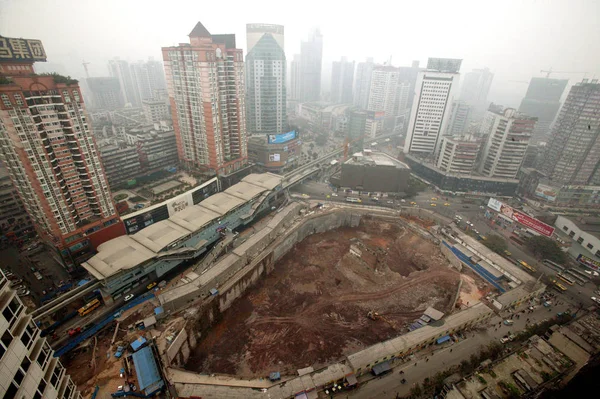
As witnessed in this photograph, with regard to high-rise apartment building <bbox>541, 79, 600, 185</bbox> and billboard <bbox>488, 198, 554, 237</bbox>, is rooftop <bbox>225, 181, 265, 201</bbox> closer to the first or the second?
billboard <bbox>488, 198, 554, 237</bbox>

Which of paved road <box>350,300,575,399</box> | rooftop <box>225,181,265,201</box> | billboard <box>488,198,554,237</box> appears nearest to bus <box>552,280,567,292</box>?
paved road <box>350,300,575,399</box>

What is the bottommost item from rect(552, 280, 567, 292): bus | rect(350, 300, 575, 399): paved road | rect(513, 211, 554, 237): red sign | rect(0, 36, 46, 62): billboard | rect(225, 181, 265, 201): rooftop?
rect(350, 300, 575, 399): paved road

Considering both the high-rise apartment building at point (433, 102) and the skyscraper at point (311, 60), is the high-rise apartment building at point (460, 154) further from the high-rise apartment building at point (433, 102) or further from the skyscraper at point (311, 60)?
the skyscraper at point (311, 60)

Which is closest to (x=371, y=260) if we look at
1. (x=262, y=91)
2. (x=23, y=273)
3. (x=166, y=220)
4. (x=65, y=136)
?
(x=166, y=220)

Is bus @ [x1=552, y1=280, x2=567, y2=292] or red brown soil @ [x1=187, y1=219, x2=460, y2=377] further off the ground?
bus @ [x1=552, y1=280, x2=567, y2=292]

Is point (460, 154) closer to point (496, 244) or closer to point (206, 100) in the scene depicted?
point (496, 244)

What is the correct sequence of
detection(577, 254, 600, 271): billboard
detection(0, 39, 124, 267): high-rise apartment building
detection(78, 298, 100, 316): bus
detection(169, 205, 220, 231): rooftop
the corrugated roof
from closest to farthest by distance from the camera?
1. the corrugated roof
2. detection(0, 39, 124, 267): high-rise apartment building
3. detection(78, 298, 100, 316): bus
4. detection(169, 205, 220, 231): rooftop
5. detection(577, 254, 600, 271): billboard

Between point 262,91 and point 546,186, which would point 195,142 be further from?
point 546,186

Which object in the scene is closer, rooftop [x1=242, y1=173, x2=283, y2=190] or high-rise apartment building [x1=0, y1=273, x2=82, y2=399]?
high-rise apartment building [x1=0, y1=273, x2=82, y2=399]
